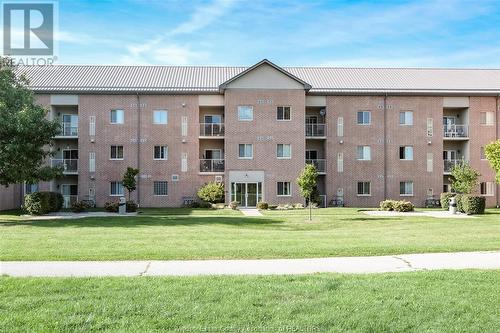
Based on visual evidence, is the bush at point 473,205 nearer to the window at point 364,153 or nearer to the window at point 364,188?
the window at point 364,188

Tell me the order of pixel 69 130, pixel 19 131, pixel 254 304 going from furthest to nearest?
pixel 69 130 → pixel 19 131 → pixel 254 304

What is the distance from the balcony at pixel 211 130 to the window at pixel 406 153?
1525 centimetres

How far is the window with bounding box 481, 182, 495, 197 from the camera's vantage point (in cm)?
4441

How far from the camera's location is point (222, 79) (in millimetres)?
46438

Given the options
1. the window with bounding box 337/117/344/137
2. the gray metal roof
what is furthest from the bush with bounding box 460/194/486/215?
the gray metal roof

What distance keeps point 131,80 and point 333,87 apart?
685 inches

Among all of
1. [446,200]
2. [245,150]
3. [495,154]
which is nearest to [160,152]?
[245,150]

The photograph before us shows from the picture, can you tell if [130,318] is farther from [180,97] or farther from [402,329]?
[180,97]

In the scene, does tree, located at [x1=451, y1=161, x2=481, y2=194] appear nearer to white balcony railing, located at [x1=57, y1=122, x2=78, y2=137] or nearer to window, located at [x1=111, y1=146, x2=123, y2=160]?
window, located at [x1=111, y1=146, x2=123, y2=160]

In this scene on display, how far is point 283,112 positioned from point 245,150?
14.3ft

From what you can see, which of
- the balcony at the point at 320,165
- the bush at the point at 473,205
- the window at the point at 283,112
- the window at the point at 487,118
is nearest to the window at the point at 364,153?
the balcony at the point at 320,165

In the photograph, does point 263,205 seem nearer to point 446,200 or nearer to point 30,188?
point 446,200

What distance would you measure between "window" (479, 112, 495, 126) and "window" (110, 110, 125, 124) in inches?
1191

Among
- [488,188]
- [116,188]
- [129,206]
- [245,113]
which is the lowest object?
[129,206]
